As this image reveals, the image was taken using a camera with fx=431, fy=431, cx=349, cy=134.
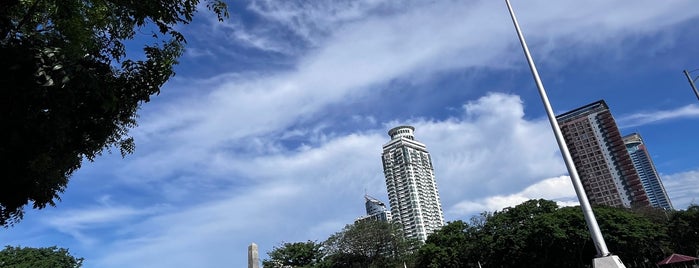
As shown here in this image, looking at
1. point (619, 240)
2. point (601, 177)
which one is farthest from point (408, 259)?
point (601, 177)

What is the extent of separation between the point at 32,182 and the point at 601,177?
105339 mm

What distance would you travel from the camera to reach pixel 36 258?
40938mm

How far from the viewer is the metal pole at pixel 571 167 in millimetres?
7707

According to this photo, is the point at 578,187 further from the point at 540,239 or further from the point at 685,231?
the point at 685,231

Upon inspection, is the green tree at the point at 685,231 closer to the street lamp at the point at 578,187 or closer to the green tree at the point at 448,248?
the green tree at the point at 448,248

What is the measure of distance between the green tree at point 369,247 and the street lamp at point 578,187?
33896 millimetres

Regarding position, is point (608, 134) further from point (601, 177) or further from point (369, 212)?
point (369, 212)

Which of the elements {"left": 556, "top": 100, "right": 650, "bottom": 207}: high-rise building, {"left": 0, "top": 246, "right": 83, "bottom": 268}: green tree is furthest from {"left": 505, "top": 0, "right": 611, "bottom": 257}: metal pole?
{"left": 556, "top": 100, "right": 650, "bottom": 207}: high-rise building

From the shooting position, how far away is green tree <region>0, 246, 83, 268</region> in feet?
127

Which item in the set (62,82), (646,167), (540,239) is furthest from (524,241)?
(646,167)

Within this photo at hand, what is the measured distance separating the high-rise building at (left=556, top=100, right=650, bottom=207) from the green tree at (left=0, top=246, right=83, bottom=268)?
89073 mm

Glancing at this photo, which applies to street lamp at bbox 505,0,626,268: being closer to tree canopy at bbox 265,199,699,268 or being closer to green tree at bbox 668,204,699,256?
tree canopy at bbox 265,199,699,268

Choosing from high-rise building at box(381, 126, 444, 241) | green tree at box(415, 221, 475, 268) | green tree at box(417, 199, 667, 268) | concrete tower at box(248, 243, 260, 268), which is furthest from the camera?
high-rise building at box(381, 126, 444, 241)

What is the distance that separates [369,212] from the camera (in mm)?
117000
